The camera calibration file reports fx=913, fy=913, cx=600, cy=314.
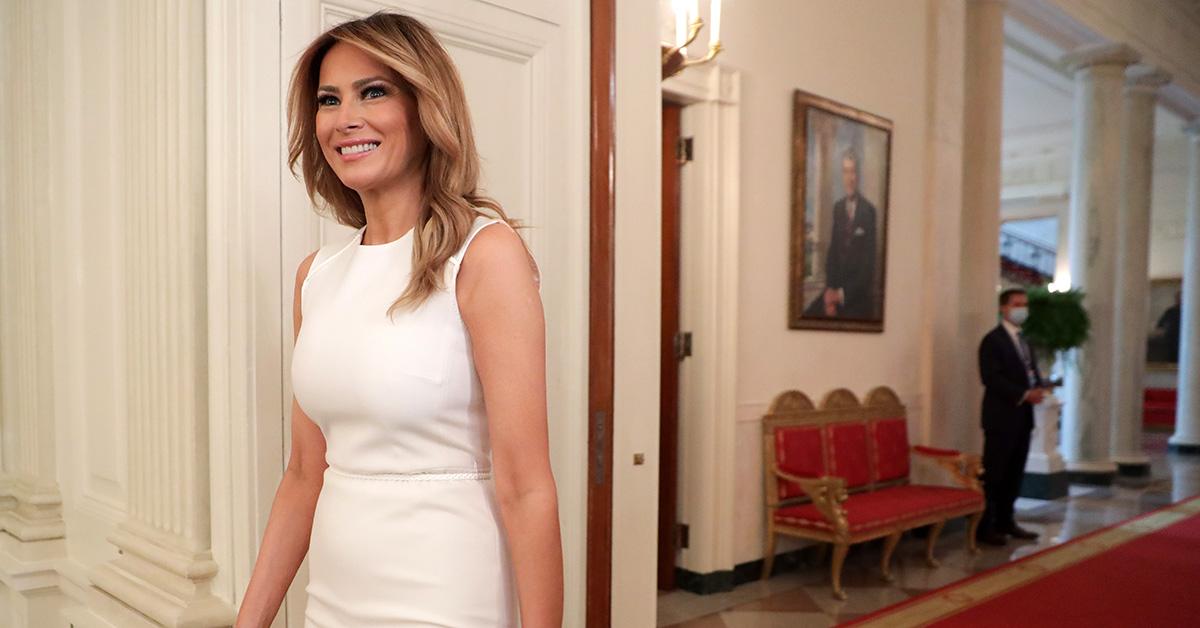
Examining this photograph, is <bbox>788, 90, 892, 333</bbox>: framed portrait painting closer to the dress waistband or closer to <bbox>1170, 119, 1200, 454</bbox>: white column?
the dress waistband

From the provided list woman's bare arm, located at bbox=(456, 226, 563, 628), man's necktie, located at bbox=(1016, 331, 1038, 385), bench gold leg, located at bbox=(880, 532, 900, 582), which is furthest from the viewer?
man's necktie, located at bbox=(1016, 331, 1038, 385)

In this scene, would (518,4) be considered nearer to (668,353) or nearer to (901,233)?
(668,353)

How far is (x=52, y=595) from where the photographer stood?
8.87ft

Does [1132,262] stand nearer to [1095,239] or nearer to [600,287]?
[1095,239]

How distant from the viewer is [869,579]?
19.5 feet

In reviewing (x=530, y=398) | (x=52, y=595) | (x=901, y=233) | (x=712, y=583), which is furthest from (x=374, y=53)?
(x=901, y=233)

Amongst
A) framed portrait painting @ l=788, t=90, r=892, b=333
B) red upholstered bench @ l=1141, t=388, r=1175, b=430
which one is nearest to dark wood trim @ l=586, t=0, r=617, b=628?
framed portrait painting @ l=788, t=90, r=892, b=333

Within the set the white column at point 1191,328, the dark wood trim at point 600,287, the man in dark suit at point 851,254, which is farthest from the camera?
the white column at point 1191,328

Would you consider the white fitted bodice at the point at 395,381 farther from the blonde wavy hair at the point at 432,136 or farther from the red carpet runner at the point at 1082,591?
the red carpet runner at the point at 1082,591

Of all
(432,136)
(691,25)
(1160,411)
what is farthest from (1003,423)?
(1160,411)

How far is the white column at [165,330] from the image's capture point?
1.91 m

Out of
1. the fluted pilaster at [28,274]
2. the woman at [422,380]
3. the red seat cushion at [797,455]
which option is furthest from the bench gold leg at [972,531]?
the woman at [422,380]

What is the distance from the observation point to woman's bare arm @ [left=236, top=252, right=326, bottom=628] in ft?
4.70

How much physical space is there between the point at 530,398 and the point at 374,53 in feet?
1.71
